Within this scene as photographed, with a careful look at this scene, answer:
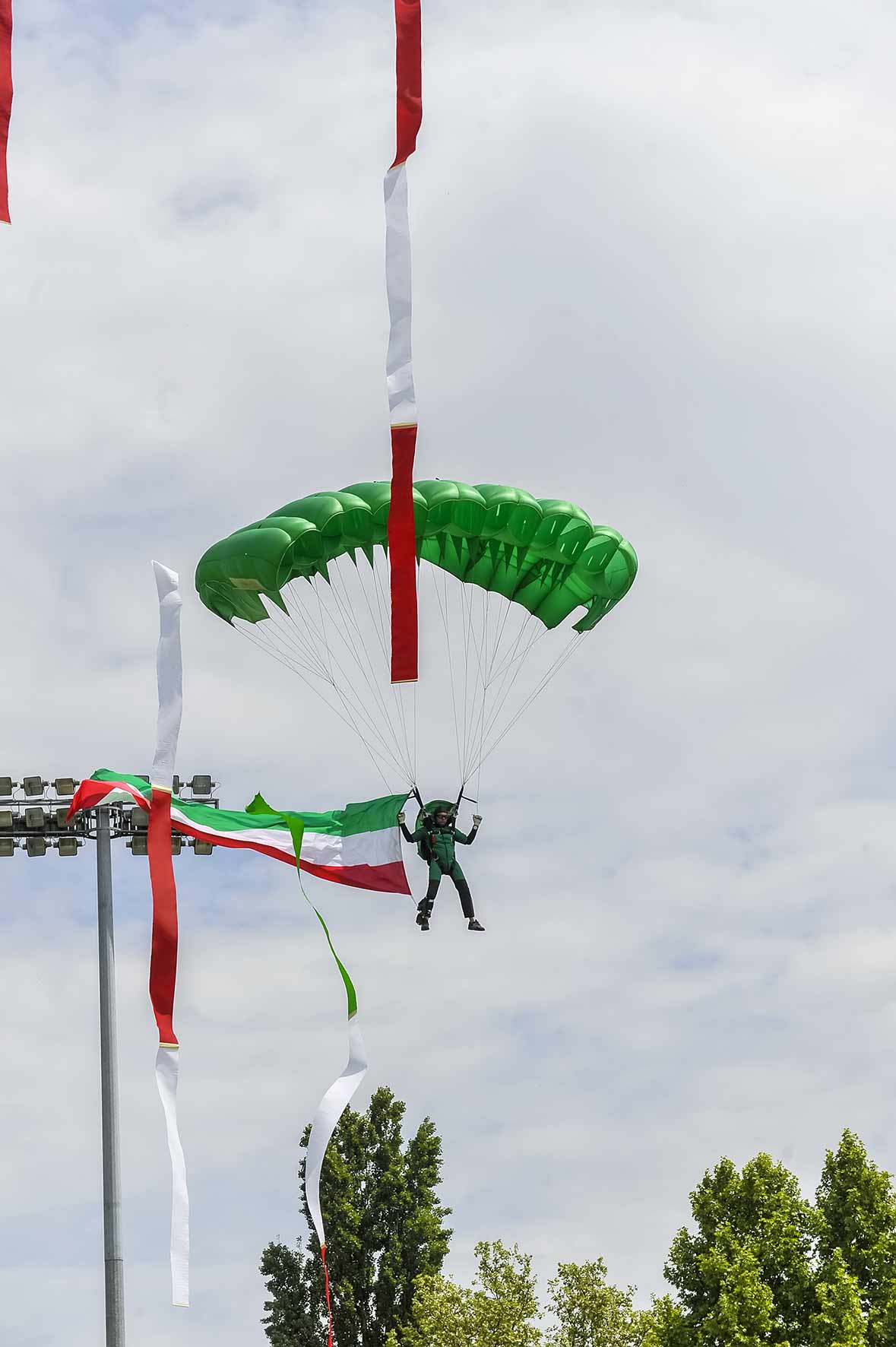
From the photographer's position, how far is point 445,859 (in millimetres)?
22656

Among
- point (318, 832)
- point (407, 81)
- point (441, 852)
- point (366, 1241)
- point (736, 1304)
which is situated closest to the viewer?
point (407, 81)

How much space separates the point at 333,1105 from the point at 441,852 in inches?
154

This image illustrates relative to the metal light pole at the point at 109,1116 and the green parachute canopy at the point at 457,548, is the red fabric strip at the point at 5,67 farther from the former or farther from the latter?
the metal light pole at the point at 109,1116

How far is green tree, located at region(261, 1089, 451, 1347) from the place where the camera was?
42031 mm

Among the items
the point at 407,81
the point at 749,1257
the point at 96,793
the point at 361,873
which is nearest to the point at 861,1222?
the point at 749,1257

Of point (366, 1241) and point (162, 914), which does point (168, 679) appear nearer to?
point (162, 914)

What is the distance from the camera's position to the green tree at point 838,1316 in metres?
28.2

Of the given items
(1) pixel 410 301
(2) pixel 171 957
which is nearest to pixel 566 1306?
(2) pixel 171 957

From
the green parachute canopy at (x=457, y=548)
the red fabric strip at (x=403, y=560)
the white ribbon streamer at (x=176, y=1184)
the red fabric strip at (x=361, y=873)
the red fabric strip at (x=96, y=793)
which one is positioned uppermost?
the green parachute canopy at (x=457, y=548)

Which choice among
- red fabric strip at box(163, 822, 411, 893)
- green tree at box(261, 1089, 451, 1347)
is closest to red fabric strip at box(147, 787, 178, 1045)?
red fabric strip at box(163, 822, 411, 893)

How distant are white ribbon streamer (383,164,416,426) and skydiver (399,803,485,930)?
728 centimetres

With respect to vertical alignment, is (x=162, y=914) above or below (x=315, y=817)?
below

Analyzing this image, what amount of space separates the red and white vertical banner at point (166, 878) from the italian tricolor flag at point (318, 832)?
495 cm

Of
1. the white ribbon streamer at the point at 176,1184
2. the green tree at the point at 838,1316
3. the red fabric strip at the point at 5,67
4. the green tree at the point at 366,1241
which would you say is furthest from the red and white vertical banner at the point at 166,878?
the green tree at the point at 366,1241
